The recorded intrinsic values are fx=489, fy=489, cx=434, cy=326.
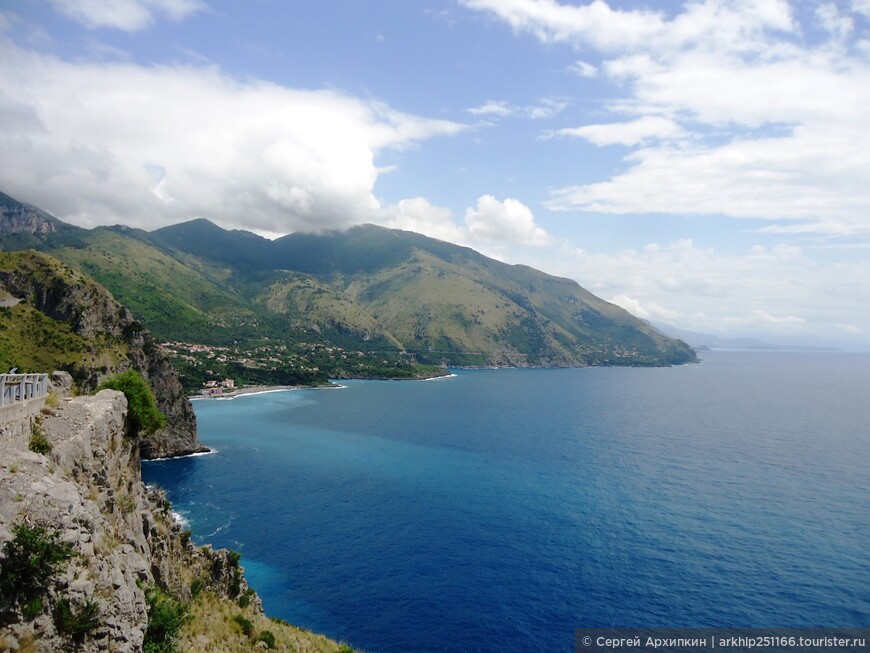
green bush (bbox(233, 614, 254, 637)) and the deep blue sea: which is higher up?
green bush (bbox(233, 614, 254, 637))

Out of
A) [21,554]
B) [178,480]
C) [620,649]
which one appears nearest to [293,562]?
[620,649]

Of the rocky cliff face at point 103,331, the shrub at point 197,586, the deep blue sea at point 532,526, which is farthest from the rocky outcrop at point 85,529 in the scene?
the rocky cliff face at point 103,331

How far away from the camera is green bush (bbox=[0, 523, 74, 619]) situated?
12.8 meters

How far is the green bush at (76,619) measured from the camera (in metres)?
13.7

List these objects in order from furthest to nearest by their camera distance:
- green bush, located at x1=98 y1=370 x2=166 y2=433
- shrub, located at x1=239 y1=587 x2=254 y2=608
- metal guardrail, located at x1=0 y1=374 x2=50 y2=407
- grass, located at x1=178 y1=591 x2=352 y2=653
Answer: green bush, located at x1=98 y1=370 x2=166 y2=433, shrub, located at x1=239 y1=587 x2=254 y2=608, grass, located at x1=178 y1=591 x2=352 y2=653, metal guardrail, located at x1=0 y1=374 x2=50 y2=407

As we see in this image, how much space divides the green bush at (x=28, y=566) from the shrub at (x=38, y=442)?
28.4ft

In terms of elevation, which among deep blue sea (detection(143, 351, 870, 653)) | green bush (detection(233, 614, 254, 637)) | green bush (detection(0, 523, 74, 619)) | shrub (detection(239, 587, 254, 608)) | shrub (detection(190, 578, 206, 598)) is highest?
green bush (detection(0, 523, 74, 619))

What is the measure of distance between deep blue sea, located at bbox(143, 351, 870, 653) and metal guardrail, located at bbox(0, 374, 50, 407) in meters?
33.4

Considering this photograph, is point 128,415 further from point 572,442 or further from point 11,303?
point 572,442

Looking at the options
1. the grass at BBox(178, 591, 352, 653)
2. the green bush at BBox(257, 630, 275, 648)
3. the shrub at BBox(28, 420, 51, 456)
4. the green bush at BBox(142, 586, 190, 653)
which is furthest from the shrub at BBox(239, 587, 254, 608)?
the shrub at BBox(28, 420, 51, 456)

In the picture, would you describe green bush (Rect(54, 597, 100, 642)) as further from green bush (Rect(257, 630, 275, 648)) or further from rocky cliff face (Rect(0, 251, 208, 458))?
rocky cliff face (Rect(0, 251, 208, 458))

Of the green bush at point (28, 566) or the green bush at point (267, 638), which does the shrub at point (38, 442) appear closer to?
the green bush at point (28, 566)

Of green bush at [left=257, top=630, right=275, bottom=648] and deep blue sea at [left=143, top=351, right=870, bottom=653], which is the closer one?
green bush at [left=257, top=630, right=275, bottom=648]

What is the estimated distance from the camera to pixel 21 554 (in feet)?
43.2
